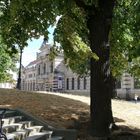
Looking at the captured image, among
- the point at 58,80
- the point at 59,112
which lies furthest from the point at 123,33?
the point at 58,80

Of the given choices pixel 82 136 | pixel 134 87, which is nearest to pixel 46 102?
pixel 82 136

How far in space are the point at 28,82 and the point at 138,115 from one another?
329 ft

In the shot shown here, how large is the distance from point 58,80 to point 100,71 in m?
82.6

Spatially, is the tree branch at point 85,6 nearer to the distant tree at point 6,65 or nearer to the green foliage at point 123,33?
the green foliage at point 123,33

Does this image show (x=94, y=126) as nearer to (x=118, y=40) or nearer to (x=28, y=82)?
(x=118, y=40)

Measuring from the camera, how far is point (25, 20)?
14.3 metres

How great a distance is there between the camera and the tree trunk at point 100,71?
13867 mm

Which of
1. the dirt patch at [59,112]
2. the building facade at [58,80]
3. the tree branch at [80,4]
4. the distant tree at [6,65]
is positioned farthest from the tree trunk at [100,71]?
the building facade at [58,80]

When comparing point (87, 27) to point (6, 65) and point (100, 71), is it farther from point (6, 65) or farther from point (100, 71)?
point (6, 65)

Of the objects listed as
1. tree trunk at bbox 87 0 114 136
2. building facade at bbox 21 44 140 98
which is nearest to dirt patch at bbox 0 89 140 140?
tree trunk at bbox 87 0 114 136

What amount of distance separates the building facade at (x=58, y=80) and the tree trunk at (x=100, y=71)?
165 ft

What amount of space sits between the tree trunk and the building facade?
50140 millimetres

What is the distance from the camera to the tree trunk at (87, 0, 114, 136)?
45.5ft

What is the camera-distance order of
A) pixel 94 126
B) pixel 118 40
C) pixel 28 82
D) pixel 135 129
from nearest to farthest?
pixel 94 126
pixel 135 129
pixel 118 40
pixel 28 82
